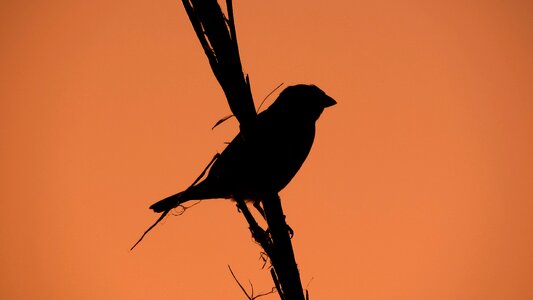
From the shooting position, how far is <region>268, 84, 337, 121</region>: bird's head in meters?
2.47

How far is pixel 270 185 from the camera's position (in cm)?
103

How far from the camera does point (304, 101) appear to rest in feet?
8.29

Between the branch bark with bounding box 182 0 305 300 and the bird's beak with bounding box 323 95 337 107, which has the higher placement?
the bird's beak with bounding box 323 95 337 107

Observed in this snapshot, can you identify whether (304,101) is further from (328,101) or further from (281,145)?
(281,145)

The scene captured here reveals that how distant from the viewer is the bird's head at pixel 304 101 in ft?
8.11

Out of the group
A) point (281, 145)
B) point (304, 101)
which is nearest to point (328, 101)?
point (304, 101)

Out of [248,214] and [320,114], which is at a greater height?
[320,114]

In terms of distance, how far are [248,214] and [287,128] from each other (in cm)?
99

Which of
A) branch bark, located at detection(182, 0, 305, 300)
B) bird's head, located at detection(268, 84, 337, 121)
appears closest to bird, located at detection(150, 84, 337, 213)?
bird's head, located at detection(268, 84, 337, 121)

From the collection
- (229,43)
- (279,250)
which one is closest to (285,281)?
(279,250)

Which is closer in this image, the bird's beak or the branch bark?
the branch bark

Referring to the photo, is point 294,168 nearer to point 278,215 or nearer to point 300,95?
point 300,95

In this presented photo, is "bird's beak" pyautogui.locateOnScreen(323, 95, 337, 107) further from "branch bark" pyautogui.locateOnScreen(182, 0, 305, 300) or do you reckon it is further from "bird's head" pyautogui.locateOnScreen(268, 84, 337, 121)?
"branch bark" pyautogui.locateOnScreen(182, 0, 305, 300)

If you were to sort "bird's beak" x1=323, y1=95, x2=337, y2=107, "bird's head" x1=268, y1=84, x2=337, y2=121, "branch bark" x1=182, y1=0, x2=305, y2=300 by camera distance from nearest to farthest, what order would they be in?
"branch bark" x1=182, y1=0, x2=305, y2=300 → "bird's head" x1=268, y1=84, x2=337, y2=121 → "bird's beak" x1=323, y1=95, x2=337, y2=107
